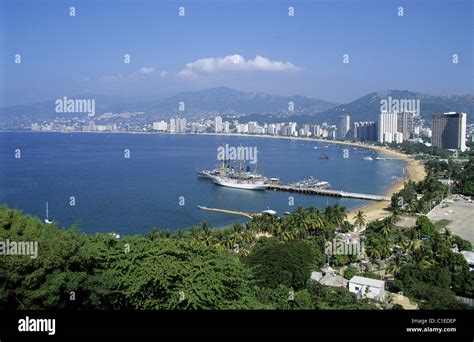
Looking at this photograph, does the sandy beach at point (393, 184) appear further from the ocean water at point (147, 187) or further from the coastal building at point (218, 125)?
the coastal building at point (218, 125)

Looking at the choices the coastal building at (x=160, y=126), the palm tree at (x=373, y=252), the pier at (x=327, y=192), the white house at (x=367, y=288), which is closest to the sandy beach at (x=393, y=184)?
the pier at (x=327, y=192)

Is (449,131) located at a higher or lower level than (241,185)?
higher

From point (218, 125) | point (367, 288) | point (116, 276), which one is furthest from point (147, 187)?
point (218, 125)

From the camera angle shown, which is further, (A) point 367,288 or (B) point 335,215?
(B) point 335,215

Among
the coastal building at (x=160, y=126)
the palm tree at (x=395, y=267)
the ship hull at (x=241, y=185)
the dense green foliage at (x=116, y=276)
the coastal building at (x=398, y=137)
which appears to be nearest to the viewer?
the dense green foliage at (x=116, y=276)

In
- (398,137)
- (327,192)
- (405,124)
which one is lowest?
(327,192)

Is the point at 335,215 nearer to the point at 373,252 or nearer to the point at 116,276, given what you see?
the point at 373,252

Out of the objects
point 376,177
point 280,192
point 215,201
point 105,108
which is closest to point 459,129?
point 376,177
